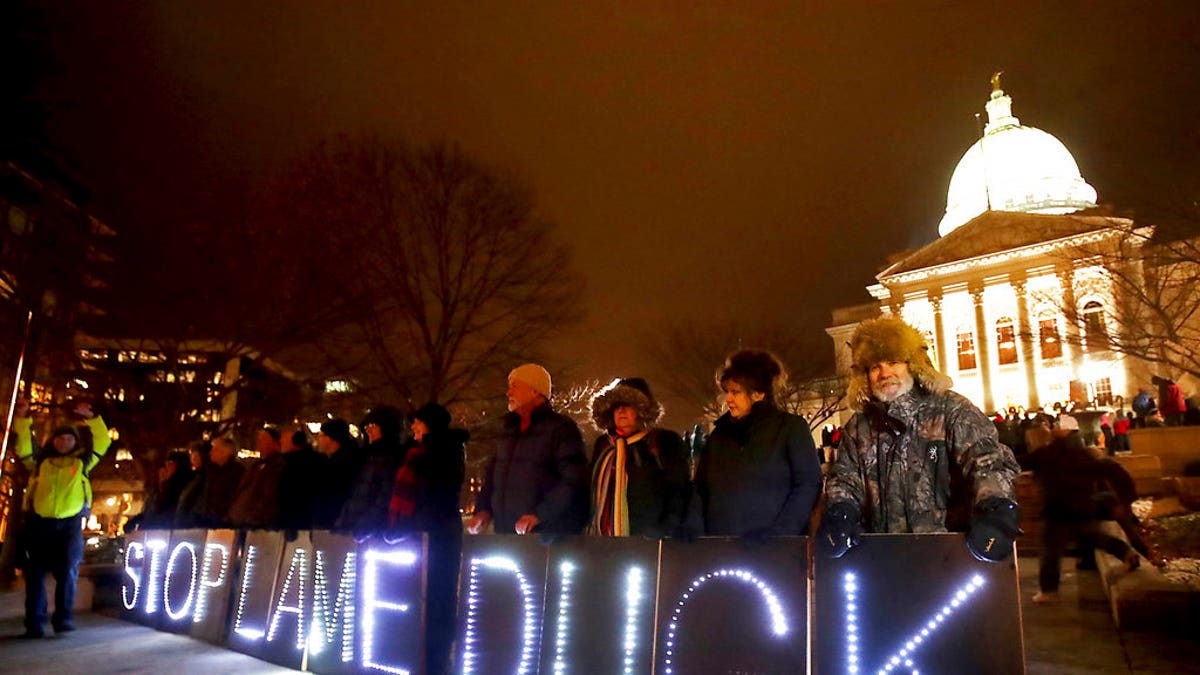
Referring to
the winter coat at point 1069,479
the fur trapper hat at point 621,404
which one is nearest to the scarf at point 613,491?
the fur trapper hat at point 621,404

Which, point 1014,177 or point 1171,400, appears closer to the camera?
point 1171,400

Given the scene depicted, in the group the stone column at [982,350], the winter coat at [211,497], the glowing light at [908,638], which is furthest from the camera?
the stone column at [982,350]

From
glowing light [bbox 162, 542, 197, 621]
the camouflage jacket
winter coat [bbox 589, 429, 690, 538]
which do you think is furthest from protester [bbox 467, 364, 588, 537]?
glowing light [bbox 162, 542, 197, 621]

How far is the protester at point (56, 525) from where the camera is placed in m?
8.29

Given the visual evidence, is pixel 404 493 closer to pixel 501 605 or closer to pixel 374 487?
pixel 374 487

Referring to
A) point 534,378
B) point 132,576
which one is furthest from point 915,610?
point 132,576

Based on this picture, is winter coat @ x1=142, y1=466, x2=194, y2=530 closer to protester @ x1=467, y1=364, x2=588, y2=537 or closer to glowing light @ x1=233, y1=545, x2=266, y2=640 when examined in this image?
glowing light @ x1=233, y1=545, x2=266, y2=640

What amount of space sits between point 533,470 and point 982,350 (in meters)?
59.6

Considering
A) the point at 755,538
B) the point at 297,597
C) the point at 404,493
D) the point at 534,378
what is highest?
Answer: the point at 534,378

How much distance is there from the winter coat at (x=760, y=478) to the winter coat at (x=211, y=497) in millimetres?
5960

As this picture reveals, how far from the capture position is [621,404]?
19.4ft

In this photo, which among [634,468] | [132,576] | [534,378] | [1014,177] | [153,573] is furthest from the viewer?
[1014,177]

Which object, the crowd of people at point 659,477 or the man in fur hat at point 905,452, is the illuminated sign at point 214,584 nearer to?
the crowd of people at point 659,477

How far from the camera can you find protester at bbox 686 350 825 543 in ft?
16.0
